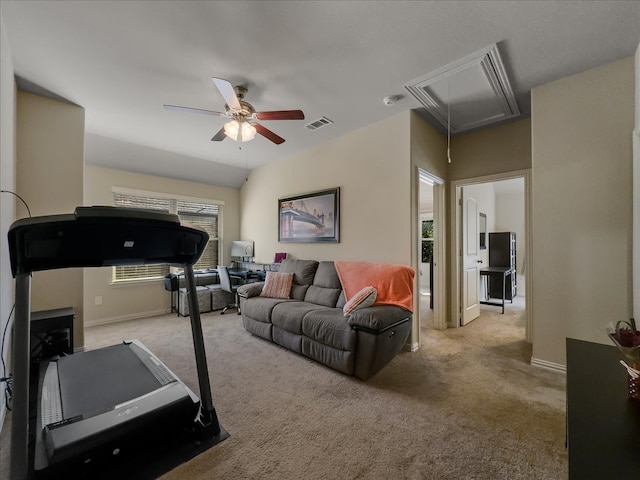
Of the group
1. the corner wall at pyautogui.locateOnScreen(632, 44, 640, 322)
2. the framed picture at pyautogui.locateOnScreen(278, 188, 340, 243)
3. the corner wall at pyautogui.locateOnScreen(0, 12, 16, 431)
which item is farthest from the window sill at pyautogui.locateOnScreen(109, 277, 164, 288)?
the corner wall at pyautogui.locateOnScreen(632, 44, 640, 322)

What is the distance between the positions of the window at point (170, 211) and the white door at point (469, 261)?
12.9 ft

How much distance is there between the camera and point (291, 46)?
2072 millimetres

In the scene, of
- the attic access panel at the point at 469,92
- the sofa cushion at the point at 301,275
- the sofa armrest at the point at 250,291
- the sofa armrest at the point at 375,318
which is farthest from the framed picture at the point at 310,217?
the attic access panel at the point at 469,92

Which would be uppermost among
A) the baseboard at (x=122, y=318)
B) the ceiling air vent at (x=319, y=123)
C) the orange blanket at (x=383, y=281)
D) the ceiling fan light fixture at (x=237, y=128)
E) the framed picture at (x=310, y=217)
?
the ceiling air vent at (x=319, y=123)

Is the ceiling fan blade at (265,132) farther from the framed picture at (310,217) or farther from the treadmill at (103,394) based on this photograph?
the treadmill at (103,394)

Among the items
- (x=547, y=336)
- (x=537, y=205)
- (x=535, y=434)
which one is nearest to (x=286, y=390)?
(x=535, y=434)

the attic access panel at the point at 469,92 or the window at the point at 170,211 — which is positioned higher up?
the attic access panel at the point at 469,92

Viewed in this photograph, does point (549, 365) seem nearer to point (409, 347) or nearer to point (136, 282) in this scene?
point (409, 347)

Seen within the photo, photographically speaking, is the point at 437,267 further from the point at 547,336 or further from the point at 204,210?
the point at 204,210

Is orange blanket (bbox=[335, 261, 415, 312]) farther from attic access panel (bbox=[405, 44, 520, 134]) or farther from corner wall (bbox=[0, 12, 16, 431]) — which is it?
corner wall (bbox=[0, 12, 16, 431])

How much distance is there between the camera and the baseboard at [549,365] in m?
2.46

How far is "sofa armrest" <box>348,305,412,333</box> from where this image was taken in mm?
2324

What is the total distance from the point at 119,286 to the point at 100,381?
3.08m

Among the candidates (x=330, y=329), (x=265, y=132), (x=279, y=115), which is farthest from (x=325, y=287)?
(x=279, y=115)
